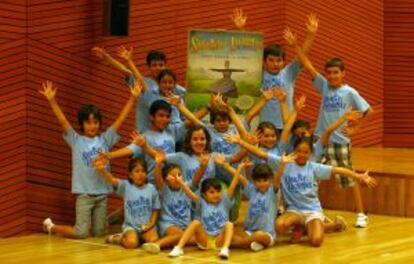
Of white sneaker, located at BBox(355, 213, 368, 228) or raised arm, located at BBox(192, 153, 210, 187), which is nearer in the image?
raised arm, located at BBox(192, 153, 210, 187)

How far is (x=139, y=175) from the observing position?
23.1 ft

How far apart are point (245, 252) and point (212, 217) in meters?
0.36

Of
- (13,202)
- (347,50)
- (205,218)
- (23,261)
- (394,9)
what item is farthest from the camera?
(394,9)

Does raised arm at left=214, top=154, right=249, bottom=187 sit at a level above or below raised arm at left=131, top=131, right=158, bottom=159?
below

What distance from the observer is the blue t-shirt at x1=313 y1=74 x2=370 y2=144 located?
7.97 metres

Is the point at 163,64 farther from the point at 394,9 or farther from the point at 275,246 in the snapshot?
the point at 394,9

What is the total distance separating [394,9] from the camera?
40.6 ft

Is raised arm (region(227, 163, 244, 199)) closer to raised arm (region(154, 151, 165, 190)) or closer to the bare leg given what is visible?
raised arm (region(154, 151, 165, 190))

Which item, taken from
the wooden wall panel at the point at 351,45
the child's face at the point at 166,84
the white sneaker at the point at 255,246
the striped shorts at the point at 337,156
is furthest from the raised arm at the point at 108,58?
the wooden wall panel at the point at 351,45

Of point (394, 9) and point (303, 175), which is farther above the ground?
point (394, 9)

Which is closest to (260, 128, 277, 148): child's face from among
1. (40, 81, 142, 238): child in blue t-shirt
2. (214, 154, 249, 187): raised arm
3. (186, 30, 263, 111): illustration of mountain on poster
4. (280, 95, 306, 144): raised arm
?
(280, 95, 306, 144): raised arm

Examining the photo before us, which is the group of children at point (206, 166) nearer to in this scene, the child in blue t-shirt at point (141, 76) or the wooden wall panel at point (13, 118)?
the child in blue t-shirt at point (141, 76)

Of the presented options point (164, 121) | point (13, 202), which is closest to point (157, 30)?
point (164, 121)

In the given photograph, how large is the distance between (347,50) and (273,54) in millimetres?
3834
